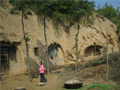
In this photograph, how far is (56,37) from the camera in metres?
15.8

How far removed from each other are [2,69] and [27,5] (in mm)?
4563

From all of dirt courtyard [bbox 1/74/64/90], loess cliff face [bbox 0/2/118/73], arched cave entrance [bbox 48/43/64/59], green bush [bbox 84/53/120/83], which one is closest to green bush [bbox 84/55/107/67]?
green bush [bbox 84/53/120/83]

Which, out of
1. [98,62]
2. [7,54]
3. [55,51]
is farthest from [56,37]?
[98,62]

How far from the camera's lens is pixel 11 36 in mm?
10547

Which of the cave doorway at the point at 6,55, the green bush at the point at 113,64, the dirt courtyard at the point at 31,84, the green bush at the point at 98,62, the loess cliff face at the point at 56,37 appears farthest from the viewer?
the loess cliff face at the point at 56,37

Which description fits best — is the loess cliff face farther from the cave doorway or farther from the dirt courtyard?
the dirt courtyard

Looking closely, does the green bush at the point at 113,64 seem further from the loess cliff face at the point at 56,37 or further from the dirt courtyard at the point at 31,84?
the dirt courtyard at the point at 31,84

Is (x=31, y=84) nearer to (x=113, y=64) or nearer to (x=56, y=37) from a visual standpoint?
(x=113, y=64)

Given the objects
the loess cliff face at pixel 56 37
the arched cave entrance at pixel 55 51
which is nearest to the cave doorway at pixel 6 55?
the loess cliff face at pixel 56 37

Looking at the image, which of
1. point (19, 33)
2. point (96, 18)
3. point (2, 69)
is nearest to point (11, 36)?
point (19, 33)

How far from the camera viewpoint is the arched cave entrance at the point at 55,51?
15042 millimetres

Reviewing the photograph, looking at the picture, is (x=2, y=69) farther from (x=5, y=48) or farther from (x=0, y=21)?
(x=0, y=21)

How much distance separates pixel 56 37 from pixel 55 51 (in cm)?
147

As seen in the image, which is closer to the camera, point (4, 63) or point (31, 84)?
point (31, 84)
